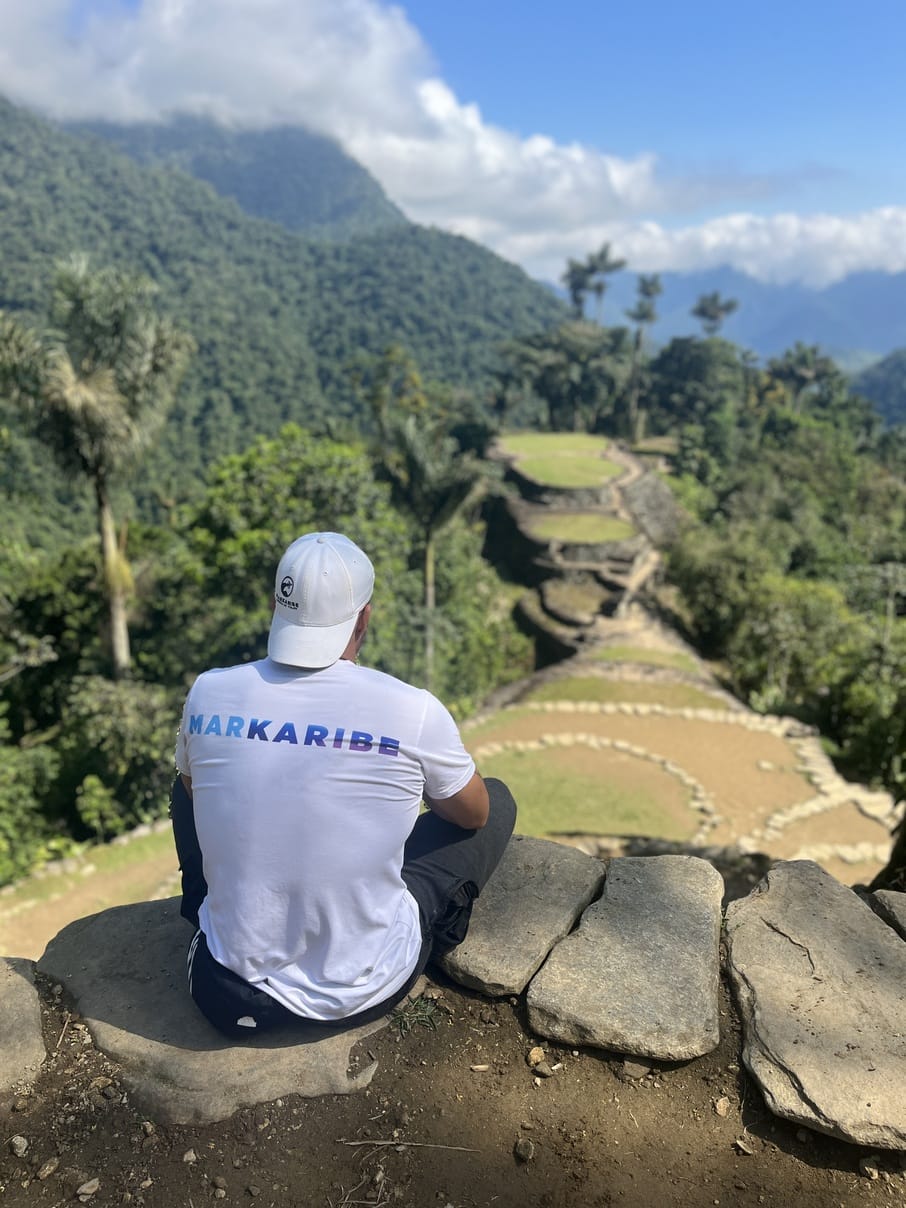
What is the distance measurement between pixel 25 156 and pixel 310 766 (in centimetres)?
11262

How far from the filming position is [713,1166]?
6.02ft

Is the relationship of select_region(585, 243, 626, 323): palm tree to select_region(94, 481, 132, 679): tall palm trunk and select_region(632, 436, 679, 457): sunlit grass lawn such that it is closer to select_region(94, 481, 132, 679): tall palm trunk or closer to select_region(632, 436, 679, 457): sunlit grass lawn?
select_region(632, 436, 679, 457): sunlit grass lawn

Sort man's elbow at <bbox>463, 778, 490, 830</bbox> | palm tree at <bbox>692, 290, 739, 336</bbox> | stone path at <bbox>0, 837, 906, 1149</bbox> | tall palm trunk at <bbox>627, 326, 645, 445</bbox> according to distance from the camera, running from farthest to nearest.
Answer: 1. palm tree at <bbox>692, 290, 739, 336</bbox>
2. tall palm trunk at <bbox>627, 326, 645, 445</bbox>
3. man's elbow at <bbox>463, 778, 490, 830</bbox>
4. stone path at <bbox>0, 837, 906, 1149</bbox>

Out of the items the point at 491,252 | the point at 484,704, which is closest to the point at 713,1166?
the point at 484,704

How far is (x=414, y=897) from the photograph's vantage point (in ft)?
7.29

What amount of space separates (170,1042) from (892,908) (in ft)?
7.29

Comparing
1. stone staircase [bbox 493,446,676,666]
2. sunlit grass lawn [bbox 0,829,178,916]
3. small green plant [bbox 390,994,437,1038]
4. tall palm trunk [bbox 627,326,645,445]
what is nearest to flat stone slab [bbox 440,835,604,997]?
small green plant [bbox 390,994,437,1038]

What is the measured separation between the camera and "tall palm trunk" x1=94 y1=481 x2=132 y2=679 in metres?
11.5

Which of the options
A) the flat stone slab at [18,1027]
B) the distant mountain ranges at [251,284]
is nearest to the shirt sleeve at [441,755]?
the flat stone slab at [18,1027]

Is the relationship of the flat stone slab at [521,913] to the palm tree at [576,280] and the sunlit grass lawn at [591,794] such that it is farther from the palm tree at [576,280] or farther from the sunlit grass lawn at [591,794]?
the palm tree at [576,280]

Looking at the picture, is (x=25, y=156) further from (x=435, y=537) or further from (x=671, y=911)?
(x=671, y=911)

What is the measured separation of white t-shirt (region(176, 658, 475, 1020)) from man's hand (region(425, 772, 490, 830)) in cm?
11

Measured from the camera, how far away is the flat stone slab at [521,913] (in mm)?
2328

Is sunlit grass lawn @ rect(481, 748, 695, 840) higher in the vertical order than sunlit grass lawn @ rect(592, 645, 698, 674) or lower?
higher
